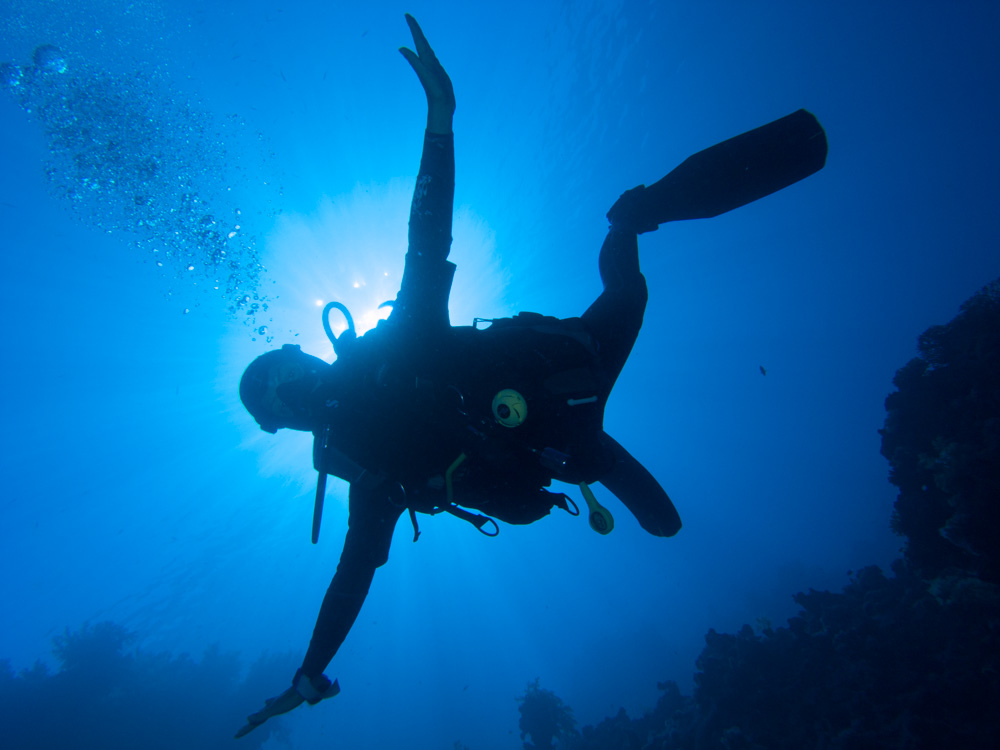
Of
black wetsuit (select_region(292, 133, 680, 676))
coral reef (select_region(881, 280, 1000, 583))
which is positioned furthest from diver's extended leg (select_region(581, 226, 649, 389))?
coral reef (select_region(881, 280, 1000, 583))

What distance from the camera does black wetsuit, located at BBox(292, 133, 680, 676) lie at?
2137 millimetres

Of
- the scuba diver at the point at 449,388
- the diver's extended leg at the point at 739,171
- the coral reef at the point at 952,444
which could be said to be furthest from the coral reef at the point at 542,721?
the diver's extended leg at the point at 739,171

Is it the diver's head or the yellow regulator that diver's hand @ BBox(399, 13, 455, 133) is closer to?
the yellow regulator

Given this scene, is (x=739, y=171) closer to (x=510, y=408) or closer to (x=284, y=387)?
(x=510, y=408)

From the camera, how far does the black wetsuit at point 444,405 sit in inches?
84.1

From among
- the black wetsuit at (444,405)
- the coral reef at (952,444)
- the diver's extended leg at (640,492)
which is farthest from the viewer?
the coral reef at (952,444)

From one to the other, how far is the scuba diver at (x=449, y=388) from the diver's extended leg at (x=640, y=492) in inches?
35.5

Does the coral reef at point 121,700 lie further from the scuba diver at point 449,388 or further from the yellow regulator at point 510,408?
the yellow regulator at point 510,408

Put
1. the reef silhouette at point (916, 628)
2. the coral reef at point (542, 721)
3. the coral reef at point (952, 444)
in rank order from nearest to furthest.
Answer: the reef silhouette at point (916, 628)
the coral reef at point (952, 444)
the coral reef at point (542, 721)

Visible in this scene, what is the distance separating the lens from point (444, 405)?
238 cm

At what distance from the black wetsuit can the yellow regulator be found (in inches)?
5.1

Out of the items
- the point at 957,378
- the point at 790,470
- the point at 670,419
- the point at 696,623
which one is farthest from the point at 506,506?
the point at 790,470

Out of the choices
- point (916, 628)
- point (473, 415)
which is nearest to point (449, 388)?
point (473, 415)

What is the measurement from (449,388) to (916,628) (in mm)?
12497
